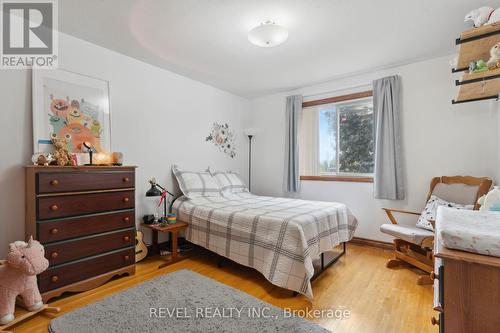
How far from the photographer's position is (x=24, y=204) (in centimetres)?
211

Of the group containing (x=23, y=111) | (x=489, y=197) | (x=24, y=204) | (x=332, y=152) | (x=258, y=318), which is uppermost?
(x=23, y=111)

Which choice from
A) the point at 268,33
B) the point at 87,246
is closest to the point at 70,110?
the point at 87,246

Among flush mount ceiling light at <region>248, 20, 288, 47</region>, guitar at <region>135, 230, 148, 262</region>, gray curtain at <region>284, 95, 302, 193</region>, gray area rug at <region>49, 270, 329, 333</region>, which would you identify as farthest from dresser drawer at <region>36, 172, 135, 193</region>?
gray curtain at <region>284, 95, 302, 193</region>

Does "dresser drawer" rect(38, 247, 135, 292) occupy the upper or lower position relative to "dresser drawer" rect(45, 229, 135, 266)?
lower

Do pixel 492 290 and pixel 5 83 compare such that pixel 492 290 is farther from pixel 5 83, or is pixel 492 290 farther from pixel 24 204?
pixel 5 83

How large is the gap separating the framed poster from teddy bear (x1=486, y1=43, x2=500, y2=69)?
341 cm

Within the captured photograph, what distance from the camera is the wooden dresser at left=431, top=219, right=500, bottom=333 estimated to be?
0.63m

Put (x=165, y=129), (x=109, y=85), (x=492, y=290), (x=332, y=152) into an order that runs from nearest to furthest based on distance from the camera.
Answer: (x=492, y=290)
(x=109, y=85)
(x=165, y=129)
(x=332, y=152)

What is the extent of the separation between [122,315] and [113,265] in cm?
69

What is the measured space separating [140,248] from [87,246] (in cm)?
73

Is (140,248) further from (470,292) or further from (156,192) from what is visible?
(470,292)

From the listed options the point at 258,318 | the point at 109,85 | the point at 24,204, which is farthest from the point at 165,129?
the point at 258,318

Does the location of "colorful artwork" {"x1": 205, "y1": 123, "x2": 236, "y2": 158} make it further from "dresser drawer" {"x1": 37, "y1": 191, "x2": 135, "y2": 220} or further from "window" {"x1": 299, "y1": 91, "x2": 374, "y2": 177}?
"dresser drawer" {"x1": 37, "y1": 191, "x2": 135, "y2": 220}

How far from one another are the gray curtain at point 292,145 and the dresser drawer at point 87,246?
250 centimetres
